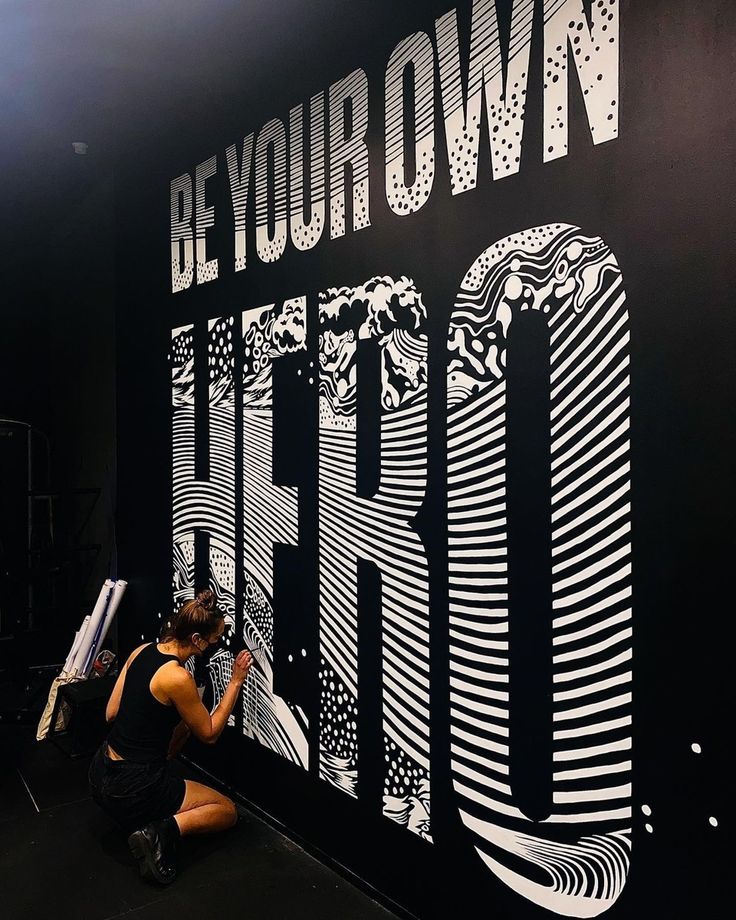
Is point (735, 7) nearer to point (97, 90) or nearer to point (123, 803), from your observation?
point (97, 90)

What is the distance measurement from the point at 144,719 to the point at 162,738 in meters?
0.12

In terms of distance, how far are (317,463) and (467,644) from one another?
2.99 ft

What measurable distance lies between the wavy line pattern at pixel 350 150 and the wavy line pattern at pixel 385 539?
0.25 m

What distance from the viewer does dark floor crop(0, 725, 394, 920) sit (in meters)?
2.26

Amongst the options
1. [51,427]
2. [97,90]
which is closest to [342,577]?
[97,90]

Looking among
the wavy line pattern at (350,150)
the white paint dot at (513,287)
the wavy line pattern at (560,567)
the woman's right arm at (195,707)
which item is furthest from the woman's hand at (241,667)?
the white paint dot at (513,287)

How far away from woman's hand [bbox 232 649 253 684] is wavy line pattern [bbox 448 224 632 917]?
1104 mm

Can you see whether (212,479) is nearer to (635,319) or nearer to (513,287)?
(513,287)

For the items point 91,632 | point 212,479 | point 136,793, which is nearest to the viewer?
point 136,793

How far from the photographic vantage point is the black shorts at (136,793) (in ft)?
8.62

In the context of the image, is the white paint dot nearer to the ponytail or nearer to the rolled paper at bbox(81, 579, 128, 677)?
the ponytail

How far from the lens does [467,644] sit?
6.65ft

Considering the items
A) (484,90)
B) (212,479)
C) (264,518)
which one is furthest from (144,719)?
(484,90)

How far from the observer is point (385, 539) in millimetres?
2301
